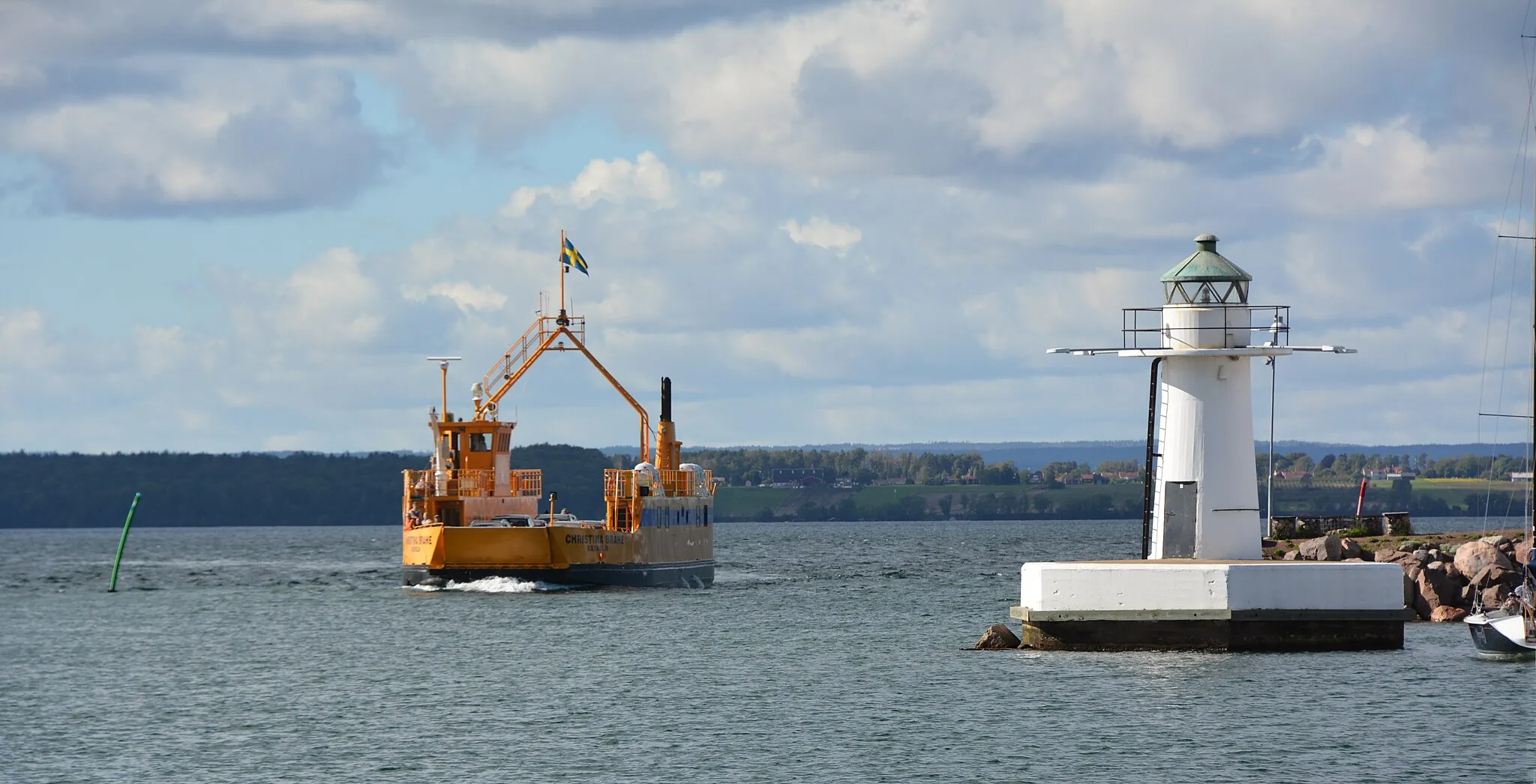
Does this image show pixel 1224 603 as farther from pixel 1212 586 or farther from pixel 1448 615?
pixel 1448 615

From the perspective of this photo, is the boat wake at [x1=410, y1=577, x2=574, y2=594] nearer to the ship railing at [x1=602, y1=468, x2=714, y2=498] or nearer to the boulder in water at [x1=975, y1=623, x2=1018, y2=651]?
the ship railing at [x1=602, y1=468, x2=714, y2=498]

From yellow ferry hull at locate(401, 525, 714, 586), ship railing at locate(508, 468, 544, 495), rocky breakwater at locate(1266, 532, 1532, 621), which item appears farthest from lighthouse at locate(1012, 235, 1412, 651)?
ship railing at locate(508, 468, 544, 495)

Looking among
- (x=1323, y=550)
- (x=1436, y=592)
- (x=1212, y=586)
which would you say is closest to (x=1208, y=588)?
(x=1212, y=586)

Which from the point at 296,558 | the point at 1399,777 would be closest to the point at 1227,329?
the point at 1399,777

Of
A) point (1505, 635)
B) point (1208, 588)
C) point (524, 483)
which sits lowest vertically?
point (1505, 635)

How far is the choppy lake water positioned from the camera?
30.0m

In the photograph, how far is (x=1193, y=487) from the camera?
3725 centimetres

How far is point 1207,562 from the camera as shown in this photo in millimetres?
36625

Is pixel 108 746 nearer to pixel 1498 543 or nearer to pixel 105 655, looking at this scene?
pixel 105 655

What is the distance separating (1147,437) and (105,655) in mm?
27590

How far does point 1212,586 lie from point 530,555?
101ft

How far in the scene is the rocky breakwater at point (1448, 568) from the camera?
4556cm

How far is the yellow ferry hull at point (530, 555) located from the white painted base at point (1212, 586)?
27.6 meters

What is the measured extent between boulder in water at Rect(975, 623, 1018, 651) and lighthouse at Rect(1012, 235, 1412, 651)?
4042 mm
